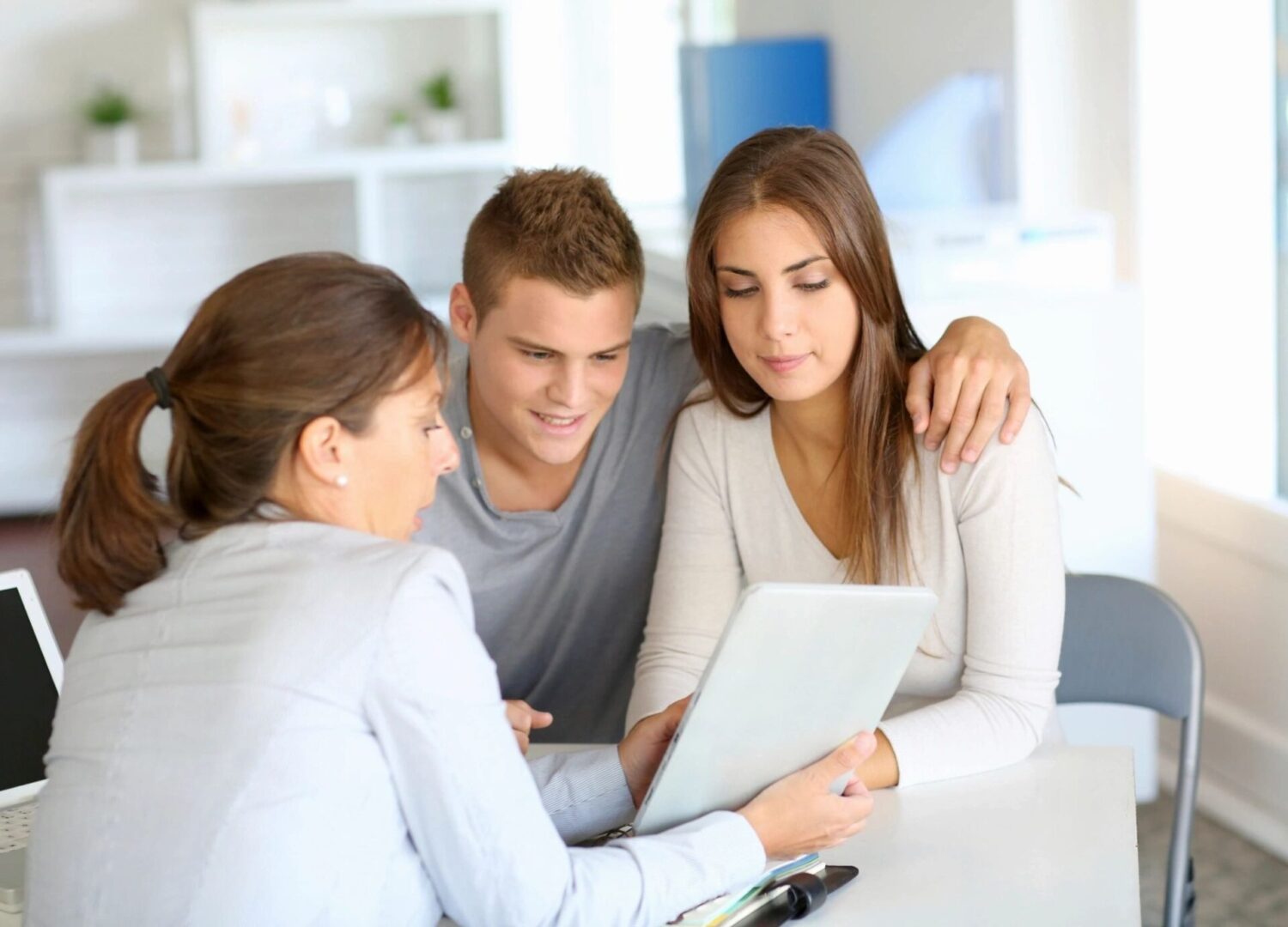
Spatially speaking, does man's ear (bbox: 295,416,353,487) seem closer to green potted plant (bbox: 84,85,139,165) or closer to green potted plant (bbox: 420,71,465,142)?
green potted plant (bbox: 420,71,465,142)

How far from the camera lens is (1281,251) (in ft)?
10.0

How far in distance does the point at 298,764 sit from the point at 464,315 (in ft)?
3.19

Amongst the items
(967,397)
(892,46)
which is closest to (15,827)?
(967,397)

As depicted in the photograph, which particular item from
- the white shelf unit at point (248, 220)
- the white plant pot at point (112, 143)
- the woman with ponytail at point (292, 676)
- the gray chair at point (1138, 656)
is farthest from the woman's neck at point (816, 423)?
the white plant pot at point (112, 143)

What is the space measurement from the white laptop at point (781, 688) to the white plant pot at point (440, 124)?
15.5 feet

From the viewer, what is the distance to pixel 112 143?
227 inches

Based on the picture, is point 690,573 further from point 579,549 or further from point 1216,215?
point 1216,215

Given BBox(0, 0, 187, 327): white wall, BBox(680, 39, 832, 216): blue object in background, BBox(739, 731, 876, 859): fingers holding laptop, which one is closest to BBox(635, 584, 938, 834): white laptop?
BBox(739, 731, 876, 859): fingers holding laptop

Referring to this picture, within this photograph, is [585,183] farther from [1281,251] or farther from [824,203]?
[1281,251]

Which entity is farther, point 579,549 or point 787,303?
point 579,549

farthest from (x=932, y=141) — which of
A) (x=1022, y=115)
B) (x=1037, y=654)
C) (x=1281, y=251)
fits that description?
(x=1037, y=654)

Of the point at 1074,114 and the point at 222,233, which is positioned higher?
the point at 1074,114

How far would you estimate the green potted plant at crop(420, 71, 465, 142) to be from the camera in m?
5.81

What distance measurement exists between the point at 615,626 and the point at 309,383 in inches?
37.4
